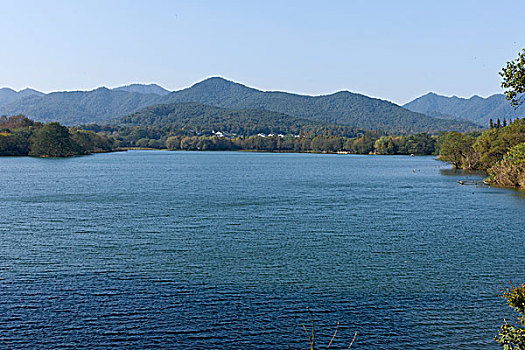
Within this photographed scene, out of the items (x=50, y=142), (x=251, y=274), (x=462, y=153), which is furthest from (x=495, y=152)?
(x=50, y=142)

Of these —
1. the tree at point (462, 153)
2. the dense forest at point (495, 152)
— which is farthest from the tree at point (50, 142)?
the tree at point (462, 153)

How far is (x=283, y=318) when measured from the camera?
2039 centimetres

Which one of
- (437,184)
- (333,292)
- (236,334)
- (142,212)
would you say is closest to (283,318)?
(236,334)

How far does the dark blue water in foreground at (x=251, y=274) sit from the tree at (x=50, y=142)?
120 metres

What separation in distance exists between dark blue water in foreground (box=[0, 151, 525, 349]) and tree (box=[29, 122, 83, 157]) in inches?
4725

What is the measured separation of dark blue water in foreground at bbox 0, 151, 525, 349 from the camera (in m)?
19.0

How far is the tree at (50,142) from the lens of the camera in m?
163

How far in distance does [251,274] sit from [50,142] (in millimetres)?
155646

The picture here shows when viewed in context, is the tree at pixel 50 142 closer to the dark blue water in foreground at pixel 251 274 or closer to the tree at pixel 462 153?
the dark blue water in foreground at pixel 251 274

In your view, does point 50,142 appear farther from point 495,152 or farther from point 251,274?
point 251,274

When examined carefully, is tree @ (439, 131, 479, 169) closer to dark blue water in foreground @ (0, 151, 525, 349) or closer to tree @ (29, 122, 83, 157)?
dark blue water in foreground @ (0, 151, 525, 349)

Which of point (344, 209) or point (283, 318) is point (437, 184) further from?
point (283, 318)

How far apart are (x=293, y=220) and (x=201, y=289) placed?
20536mm

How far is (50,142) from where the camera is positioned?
16438 cm
